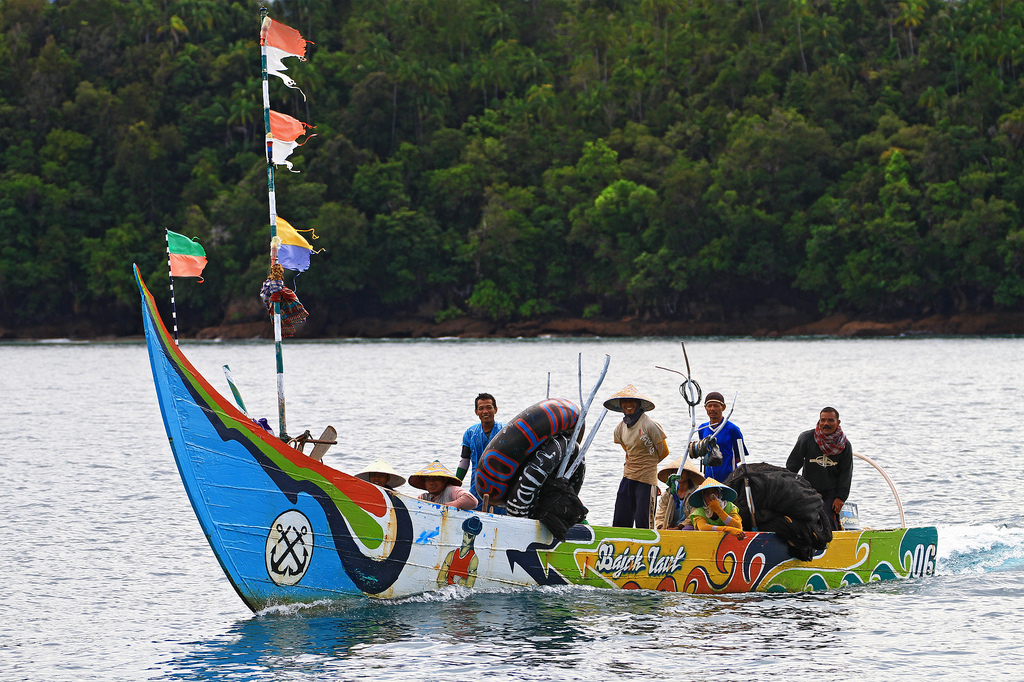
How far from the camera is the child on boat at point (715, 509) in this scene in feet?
37.3

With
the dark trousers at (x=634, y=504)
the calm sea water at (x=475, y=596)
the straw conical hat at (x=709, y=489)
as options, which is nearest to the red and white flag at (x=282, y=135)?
the calm sea water at (x=475, y=596)

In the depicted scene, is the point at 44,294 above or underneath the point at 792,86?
underneath

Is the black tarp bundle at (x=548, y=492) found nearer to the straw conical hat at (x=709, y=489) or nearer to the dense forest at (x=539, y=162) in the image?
the straw conical hat at (x=709, y=489)

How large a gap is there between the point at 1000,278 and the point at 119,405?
5071 cm

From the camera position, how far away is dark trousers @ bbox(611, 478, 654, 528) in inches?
489

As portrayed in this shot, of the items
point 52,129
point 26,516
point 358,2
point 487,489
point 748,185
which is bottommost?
point 26,516

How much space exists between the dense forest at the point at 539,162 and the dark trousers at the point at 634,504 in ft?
202

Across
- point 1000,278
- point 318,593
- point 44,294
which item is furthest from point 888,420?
point 44,294

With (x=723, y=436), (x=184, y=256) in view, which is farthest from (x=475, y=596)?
(x=184, y=256)

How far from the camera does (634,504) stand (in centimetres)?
1252

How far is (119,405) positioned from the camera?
39656 mm

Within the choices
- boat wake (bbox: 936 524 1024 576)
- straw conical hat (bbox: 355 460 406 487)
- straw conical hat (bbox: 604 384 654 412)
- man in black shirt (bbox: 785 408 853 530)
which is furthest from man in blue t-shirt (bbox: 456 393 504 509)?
boat wake (bbox: 936 524 1024 576)

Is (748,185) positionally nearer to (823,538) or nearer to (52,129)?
(52,129)

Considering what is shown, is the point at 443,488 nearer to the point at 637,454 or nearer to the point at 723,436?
the point at 637,454
